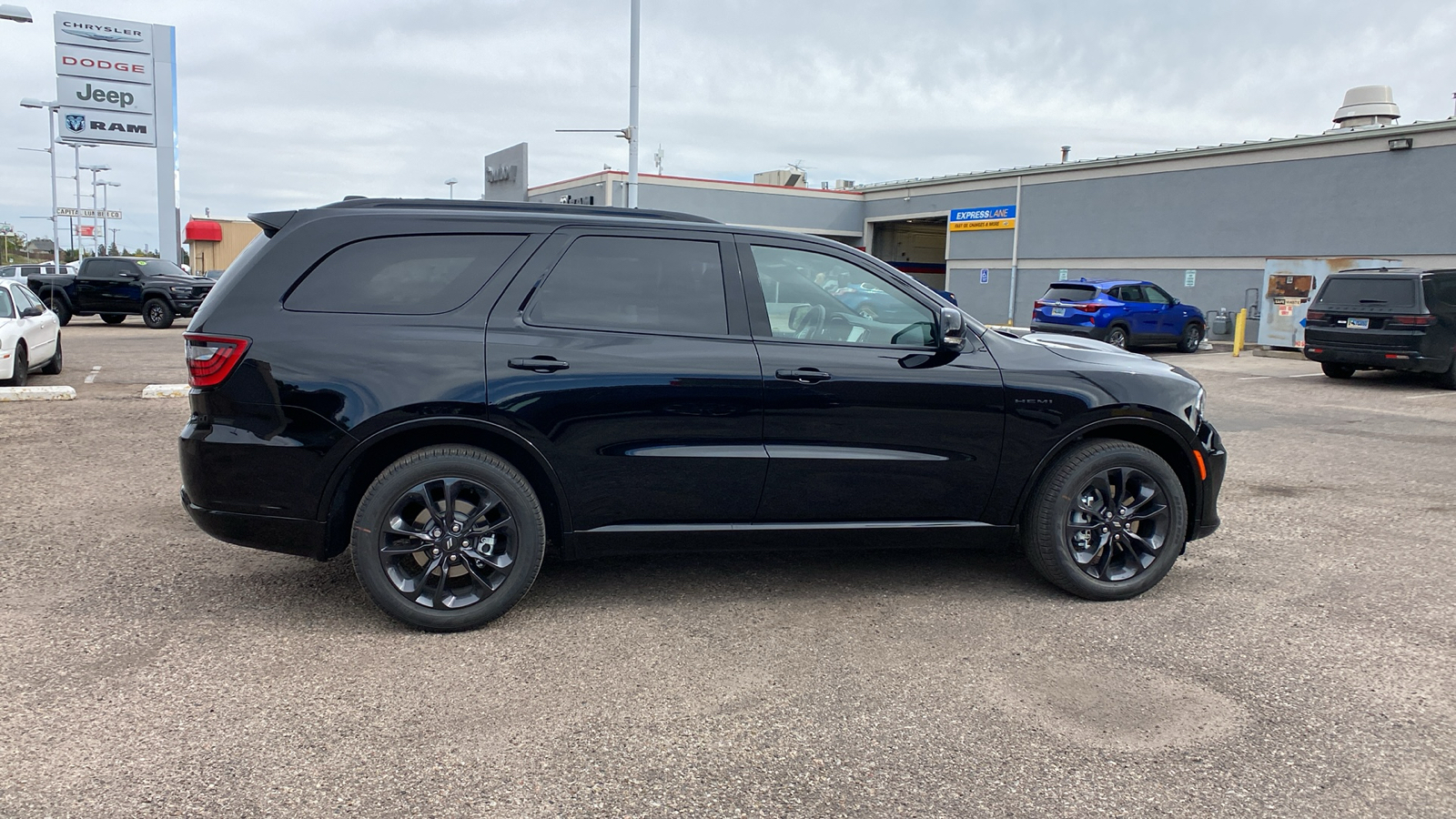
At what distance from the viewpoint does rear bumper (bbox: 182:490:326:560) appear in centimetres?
396

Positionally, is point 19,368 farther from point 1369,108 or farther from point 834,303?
point 1369,108

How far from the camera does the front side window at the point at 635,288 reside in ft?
13.7

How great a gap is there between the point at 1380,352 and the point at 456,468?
14.5 meters

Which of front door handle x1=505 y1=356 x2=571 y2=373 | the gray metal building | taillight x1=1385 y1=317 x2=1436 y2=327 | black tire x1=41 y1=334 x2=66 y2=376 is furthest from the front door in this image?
the gray metal building

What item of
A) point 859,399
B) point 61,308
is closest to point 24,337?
point 859,399

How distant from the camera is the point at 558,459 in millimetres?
4074

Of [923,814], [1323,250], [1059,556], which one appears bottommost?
[923,814]

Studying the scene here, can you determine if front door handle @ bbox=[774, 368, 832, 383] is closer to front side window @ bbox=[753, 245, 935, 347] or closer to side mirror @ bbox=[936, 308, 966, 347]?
front side window @ bbox=[753, 245, 935, 347]

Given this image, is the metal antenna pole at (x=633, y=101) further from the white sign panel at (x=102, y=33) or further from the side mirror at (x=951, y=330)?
the white sign panel at (x=102, y=33)

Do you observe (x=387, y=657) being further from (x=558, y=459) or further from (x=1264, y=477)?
(x=1264, y=477)

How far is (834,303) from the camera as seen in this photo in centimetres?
443

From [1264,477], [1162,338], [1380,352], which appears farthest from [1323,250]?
[1264,477]

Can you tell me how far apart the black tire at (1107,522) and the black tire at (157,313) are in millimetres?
23625

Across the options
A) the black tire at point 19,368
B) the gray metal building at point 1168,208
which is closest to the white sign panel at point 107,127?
the gray metal building at point 1168,208
